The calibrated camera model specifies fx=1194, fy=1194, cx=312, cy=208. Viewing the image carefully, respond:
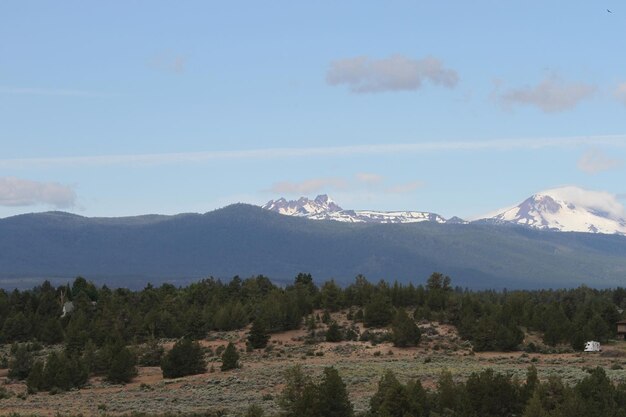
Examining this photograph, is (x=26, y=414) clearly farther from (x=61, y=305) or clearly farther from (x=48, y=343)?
(x=61, y=305)

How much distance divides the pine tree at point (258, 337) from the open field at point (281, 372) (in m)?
1.23

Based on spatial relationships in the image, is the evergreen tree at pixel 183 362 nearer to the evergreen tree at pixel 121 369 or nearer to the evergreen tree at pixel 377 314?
the evergreen tree at pixel 121 369

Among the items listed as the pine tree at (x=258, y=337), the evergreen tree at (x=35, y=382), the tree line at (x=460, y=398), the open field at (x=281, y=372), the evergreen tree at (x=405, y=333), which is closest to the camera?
the tree line at (x=460, y=398)

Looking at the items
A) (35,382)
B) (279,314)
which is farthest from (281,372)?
(279,314)

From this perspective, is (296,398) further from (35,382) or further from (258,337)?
(258,337)

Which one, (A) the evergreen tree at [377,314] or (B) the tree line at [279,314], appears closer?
(B) the tree line at [279,314]

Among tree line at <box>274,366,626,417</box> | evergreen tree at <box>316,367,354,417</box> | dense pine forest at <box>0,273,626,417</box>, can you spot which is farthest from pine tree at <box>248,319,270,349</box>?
evergreen tree at <box>316,367,354,417</box>

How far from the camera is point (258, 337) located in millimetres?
121500

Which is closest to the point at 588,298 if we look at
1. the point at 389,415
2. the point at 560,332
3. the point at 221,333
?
the point at 560,332

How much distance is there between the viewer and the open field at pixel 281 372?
293ft

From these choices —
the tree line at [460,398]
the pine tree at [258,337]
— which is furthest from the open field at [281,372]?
the tree line at [460,398]

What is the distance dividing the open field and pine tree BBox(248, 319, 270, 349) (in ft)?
4.03

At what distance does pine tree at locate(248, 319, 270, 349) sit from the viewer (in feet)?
399

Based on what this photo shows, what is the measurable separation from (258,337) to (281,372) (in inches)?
782
